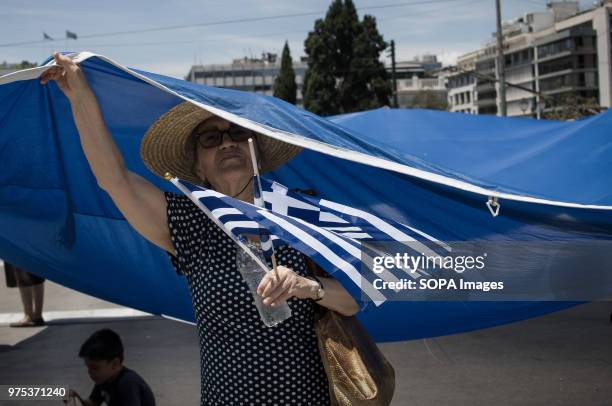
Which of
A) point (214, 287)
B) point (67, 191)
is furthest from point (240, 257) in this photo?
point (67, 191)

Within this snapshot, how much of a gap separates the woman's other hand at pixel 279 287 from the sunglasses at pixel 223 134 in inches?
27.9

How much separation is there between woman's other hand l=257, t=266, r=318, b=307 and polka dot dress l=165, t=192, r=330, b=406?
0.15 m

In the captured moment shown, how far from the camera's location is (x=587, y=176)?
523 centimetres

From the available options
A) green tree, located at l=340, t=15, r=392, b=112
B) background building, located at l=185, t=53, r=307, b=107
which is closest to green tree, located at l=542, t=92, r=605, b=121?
green tree, located at l=340, t=15, r=392, b=112

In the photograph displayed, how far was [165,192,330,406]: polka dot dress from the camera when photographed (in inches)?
101

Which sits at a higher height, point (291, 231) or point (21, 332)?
point (291, 231)

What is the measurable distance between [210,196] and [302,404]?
0.76m

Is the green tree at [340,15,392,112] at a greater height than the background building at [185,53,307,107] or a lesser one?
lesser

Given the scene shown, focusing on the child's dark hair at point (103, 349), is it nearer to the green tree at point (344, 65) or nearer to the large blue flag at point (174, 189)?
the large blue flag at point (174, 189)

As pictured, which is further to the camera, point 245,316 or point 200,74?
point 200,74

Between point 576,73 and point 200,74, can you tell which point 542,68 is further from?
point 200,74

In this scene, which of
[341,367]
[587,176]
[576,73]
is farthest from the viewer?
[576,73]

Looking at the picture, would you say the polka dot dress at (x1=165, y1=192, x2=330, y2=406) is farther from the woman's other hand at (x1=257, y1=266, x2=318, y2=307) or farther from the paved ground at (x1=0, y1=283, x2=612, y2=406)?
the paved ground at (x1=0, y1=283, x2=612, y2=406)

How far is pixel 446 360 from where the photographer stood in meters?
7.04
